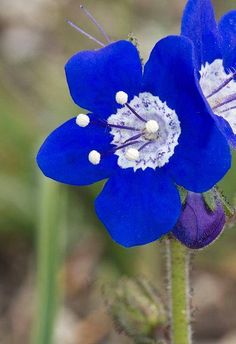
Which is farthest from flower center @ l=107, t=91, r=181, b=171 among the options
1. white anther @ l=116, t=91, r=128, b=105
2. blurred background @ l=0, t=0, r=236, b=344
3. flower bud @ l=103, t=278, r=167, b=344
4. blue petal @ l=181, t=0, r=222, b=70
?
blurred background @ l=0, t=0, r=236, b=344

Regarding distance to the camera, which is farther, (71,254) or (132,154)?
(71,254)

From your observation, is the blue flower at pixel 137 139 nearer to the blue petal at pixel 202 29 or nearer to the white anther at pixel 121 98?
the white anther at pixel 121 98

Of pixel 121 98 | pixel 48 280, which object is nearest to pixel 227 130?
pixel 121 98

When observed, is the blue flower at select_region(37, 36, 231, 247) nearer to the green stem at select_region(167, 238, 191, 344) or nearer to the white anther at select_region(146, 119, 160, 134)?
the white anther at select_region(146, 119, 160, 134)

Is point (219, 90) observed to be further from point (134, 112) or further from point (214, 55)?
point (134, 112)

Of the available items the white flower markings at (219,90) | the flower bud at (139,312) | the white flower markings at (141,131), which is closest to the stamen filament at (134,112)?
the white flower markings at (141,131)

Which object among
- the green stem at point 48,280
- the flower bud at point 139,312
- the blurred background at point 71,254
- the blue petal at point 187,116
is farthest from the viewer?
the blurred background at point 71,254
